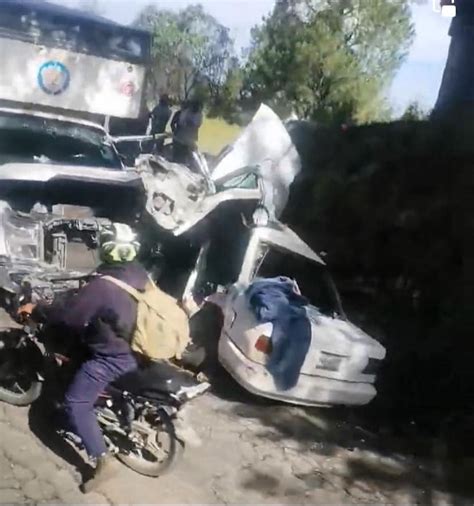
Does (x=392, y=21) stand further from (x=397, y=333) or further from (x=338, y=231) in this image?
(x=397, y=333)

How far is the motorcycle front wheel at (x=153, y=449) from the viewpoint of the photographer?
103 inches

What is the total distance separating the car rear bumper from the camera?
3.02 metres

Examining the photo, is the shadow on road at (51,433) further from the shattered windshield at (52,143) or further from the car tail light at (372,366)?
the car tail light at (372,366)

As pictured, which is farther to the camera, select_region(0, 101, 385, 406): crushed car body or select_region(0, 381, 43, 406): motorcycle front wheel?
select_region(0, 101, 385, 406): crushed car body

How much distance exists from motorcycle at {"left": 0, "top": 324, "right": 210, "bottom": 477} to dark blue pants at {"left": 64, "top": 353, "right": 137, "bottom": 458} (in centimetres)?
5

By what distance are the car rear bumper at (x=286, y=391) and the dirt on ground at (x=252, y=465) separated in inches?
1.8

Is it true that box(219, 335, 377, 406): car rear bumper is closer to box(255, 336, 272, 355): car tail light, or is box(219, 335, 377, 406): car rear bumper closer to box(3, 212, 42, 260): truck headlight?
box(255, 336, 272, 355): car tail light

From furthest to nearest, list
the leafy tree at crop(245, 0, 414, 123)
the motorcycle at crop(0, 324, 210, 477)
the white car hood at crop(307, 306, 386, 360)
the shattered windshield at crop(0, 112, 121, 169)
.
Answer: the shattered windshield at crop(0, 112, 121, 169)
the white car hood at crop(307, 306, 386, 360)
the leafy tree at crop(245, 0, 414, 123)
the motorcycle at crop(0, 324, 210, 477)

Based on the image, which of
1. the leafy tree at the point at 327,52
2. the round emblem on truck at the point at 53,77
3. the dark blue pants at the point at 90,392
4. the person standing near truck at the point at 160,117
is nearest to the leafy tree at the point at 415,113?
the leafy tree at the point at 327,52

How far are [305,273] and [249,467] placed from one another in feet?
3.03

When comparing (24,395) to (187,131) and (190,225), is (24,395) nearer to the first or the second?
(190,225)

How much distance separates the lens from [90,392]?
101 inches

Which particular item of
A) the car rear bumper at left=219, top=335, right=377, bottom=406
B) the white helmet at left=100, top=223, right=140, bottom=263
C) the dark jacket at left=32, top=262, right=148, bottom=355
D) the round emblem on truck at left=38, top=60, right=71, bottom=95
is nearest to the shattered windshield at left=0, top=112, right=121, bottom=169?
the round emblem on truck at left=38, top=60, right=71, bottom=95

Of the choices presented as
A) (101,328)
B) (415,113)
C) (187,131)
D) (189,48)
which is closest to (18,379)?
(101,328)
